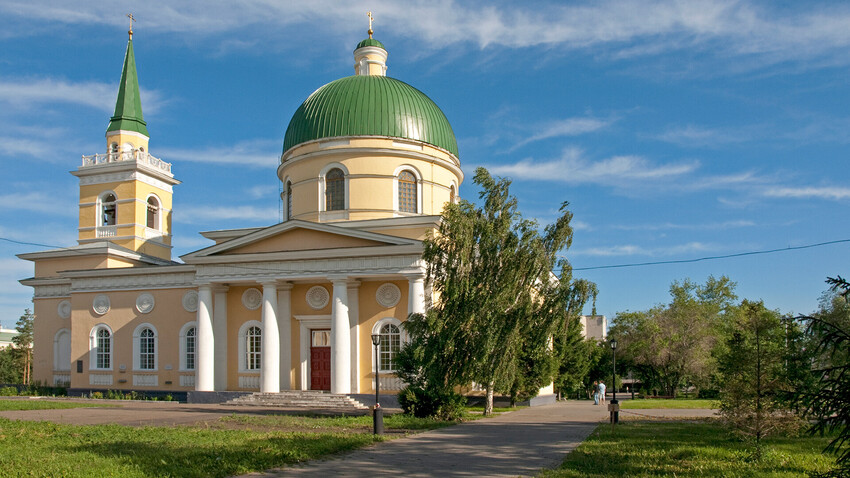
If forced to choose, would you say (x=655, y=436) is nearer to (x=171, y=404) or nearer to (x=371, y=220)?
(x=371, y=220)

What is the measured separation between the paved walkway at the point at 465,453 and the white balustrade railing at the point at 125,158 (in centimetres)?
2545

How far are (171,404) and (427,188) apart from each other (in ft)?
47.0

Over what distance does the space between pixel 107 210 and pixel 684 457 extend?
33.8 metres

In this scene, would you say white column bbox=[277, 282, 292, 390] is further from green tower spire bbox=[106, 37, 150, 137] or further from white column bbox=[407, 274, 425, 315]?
green tower spire bbox=[106, 37, 150, 137]

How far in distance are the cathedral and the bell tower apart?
0.07 meters

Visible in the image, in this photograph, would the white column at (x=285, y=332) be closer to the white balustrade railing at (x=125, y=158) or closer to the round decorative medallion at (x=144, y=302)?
the round decorative medallion at (x=144, y=302)

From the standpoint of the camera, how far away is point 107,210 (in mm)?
39281

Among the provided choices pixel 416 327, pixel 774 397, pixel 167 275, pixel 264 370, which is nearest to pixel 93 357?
pixel 167 275

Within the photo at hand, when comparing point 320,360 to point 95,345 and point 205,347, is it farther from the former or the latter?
point 95,345

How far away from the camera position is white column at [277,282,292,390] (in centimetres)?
3080

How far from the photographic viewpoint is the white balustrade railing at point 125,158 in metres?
38.7

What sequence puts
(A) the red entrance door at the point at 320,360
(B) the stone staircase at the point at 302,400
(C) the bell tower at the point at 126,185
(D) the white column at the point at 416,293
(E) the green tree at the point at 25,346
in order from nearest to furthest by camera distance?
(D) the white column at the point at 416,293
(B) the stone staircase at the point at 302,400
(A) the red entrance door at the point at 320,360
(C) the bell tower at the point at 126,185
(E) the green tree at the point at 25,346

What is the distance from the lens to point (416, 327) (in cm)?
2258

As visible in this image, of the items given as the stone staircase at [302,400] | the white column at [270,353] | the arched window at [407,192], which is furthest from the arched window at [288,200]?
the stone staircase at [302,400]
